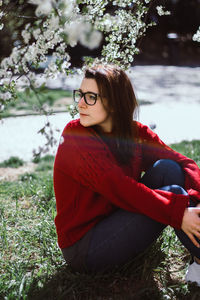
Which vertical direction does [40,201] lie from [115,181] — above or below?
below

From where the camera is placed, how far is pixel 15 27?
1715mm

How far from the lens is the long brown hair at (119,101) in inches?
66.2

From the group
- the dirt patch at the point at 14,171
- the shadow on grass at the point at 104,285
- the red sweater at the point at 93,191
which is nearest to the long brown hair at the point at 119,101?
the red sweater at the point at 93,191

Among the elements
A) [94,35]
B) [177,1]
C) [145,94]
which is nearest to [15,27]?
[94,35]

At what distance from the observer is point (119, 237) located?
163cm

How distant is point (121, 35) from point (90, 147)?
40.6 inches

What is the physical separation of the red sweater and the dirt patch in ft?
6.62

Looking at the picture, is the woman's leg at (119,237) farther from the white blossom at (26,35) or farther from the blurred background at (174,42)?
the blurred background at (174,42)

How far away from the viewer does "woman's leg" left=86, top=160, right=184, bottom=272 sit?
1634mm

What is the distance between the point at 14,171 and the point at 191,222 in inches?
105

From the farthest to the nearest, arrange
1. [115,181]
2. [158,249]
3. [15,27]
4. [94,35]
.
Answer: [158,249] → [15,27] → [115,181] → [94,35]

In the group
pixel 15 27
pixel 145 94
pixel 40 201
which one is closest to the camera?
pixel 15 27

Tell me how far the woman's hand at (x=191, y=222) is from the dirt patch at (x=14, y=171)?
7.70 feet

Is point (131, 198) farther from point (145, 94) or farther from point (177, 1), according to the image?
point (177, 1)
